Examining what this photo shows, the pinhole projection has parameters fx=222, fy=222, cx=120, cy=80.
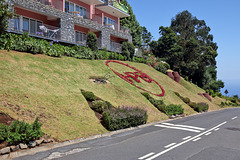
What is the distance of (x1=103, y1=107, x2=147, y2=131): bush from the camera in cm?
1290

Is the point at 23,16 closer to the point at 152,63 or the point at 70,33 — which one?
the point at 70,33

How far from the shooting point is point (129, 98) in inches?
797

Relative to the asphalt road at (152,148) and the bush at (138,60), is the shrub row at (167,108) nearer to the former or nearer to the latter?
the asphalt road at (152,148)

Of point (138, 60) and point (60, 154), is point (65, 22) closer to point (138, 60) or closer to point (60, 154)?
point (138, 60)

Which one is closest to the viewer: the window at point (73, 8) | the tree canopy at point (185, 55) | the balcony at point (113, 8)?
the window at point (73, 8)

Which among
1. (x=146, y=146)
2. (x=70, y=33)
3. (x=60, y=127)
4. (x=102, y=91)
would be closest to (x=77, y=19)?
(x=70, y=33)

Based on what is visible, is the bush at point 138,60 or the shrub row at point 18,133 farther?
the bush at point 138,60

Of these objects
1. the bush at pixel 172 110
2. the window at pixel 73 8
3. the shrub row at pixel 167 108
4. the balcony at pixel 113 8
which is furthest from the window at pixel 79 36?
the bush at pixel 172 110

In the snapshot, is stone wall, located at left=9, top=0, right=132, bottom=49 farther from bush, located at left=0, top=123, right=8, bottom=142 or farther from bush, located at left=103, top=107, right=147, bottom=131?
bush, located at left=0, top=123, right=8, bottom=142

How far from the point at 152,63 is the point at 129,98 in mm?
22155

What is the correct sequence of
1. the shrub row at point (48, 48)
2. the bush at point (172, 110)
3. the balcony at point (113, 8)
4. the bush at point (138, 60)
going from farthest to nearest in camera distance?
the bush at point (138, 60) < the balcony at point (113, 8) < the bush at point (172, 110) < the shrub row at point (48, 48)

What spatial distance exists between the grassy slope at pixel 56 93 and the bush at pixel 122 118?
0.59m

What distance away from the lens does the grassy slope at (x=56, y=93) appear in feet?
36.4

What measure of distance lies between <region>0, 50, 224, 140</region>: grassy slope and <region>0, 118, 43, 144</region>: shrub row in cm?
121
